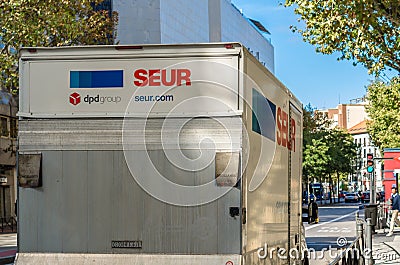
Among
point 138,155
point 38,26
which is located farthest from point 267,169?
point 38,26

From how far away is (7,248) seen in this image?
28141mm

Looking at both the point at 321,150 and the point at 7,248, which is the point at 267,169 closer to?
the point at 7,248

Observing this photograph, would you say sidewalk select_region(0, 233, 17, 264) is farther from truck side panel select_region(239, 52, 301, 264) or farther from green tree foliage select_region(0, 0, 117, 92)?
truck side panel select_region(239, 52, 301, 264)

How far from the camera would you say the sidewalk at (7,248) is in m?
23.3

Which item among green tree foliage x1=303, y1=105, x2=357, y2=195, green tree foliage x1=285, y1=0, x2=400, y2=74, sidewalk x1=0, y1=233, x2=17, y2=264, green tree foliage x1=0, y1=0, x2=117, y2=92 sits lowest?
sidewalk x1=0, y1=233, x2=17, y2=264

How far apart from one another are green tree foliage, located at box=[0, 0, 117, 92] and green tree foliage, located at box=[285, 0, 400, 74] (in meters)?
13.7

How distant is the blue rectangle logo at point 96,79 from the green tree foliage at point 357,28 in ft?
23.3

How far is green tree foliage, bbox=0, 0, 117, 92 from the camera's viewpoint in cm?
2766

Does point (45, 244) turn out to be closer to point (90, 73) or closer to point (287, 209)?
point (90, 73)

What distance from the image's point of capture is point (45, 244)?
8.03 metres

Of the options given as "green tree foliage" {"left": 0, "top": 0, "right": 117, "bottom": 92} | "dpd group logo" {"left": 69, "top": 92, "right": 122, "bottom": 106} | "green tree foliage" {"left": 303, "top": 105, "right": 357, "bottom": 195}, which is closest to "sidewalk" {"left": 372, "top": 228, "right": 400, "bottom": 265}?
"dpd group logo" {"left": 69, "top": 92, "right": 122, "bottom": 106}

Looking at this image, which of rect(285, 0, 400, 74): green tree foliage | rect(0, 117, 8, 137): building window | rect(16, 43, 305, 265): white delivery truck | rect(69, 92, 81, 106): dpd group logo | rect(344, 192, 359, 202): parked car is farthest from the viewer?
rect(344, 192, 359, 202): parked car

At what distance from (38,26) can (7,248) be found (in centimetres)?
822

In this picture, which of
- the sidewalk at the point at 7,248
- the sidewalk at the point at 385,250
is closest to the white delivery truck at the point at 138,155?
the sidewalk at the point at 385,250
